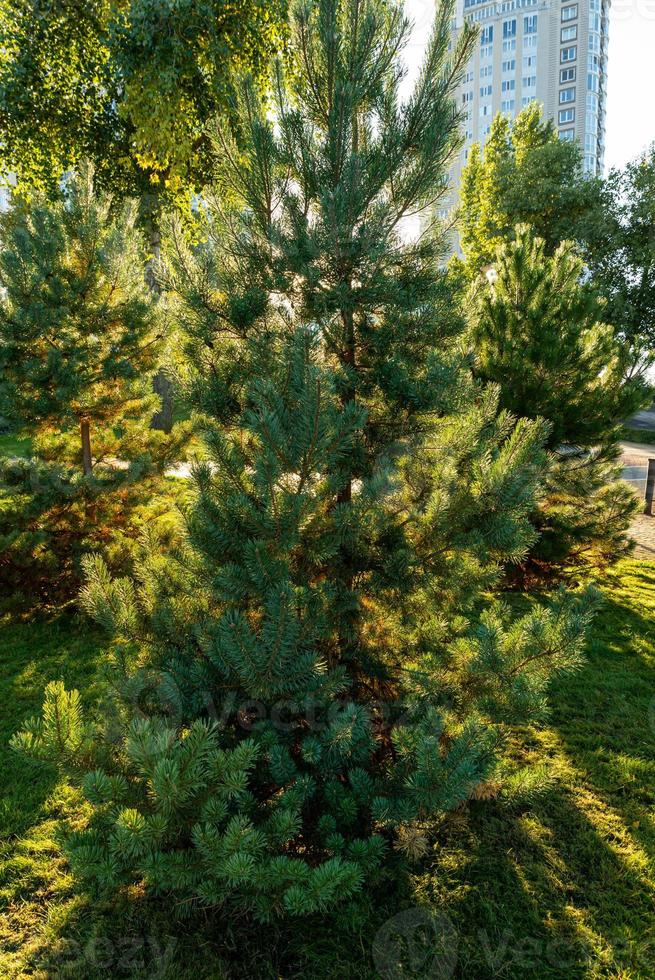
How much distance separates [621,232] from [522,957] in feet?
81.6

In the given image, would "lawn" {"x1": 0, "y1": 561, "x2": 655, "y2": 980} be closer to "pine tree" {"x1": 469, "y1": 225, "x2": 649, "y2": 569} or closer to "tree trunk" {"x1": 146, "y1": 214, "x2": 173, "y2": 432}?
"pine tree" {"x1": 469, "y1": 225, "x2": 649, "y2": 569}

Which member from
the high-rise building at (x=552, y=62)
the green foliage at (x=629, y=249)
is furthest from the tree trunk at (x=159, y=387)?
the high-rise building at (x=552, y=62)

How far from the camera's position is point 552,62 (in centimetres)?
5800

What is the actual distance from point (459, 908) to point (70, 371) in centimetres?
600

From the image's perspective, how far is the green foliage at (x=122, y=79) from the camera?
27.4ft

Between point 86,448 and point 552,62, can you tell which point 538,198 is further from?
point 552,62

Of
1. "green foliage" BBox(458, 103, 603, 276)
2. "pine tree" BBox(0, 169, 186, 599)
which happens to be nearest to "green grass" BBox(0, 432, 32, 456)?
"pine tree" BBox(0, 169, 186, 599)

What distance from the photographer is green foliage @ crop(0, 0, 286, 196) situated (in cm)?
835

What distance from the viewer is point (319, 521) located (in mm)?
2924

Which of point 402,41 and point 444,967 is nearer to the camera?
point 444,967

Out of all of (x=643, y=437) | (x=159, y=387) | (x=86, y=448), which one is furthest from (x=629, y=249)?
(x=86, y=448)

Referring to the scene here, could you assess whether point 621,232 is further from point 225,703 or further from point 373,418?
point 225,703

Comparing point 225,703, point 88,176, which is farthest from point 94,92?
point 225,703

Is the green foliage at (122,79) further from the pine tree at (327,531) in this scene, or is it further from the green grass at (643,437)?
the green grass at (643,437)
